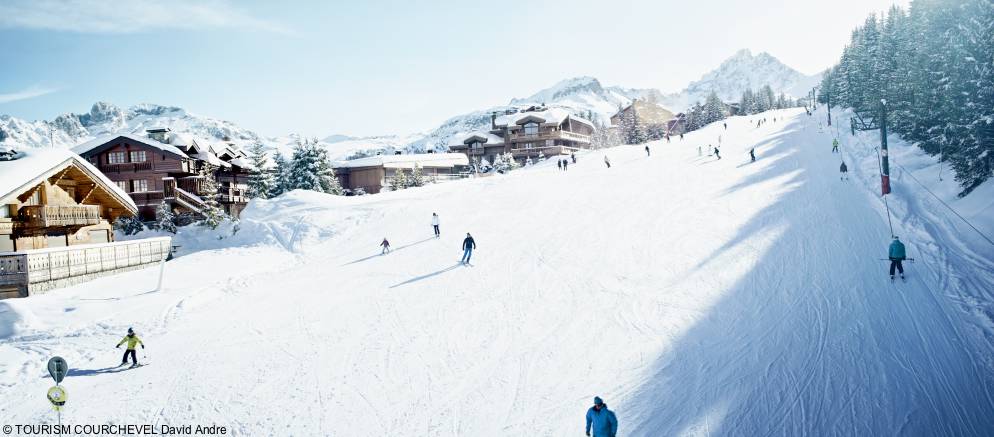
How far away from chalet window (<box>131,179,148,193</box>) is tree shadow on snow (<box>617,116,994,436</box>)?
44.3 metres

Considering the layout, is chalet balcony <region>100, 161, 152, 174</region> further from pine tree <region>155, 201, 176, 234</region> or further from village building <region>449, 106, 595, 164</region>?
village building <region>449, 106, 595, 164</region>

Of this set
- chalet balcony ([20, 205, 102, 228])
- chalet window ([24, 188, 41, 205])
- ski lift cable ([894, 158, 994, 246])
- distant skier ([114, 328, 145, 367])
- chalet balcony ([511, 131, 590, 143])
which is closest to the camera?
distant skier ([114, 328, 145, 367])

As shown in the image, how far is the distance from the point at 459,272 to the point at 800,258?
39.2ft

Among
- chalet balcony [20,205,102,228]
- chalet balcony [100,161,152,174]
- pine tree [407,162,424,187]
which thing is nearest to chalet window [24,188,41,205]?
chalet balcony [20,205,102,228]

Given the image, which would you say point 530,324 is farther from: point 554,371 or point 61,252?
point 61,252

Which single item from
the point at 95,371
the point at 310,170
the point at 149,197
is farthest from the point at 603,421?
the point at 149,197

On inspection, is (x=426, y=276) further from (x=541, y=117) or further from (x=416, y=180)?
(x=541, y=117)

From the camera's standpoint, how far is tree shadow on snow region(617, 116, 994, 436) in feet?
27.3

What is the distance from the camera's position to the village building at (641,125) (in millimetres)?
76169

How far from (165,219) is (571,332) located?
122ft

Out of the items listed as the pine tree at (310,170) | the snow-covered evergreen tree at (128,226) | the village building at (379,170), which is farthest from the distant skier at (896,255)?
the snow-covered evergreen tree at (128,226)

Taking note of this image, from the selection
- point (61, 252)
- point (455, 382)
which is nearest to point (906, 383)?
point (455, 382)

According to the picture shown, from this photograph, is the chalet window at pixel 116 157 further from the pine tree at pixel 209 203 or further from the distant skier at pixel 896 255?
the distant skier at pixel 896 255

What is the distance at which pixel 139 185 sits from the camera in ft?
130
